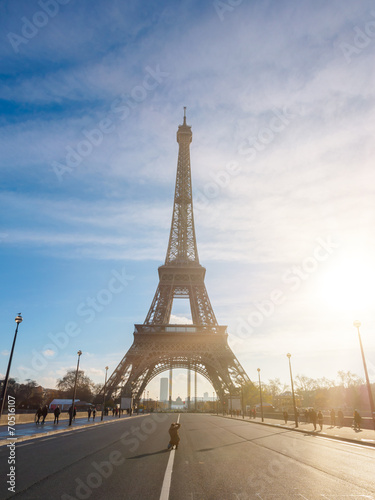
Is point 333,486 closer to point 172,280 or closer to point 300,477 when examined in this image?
point 300,477

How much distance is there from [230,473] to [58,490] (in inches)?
179

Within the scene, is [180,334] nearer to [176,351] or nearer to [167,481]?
[176,351]

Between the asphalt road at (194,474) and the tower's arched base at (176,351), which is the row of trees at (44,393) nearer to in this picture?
the tower's arched base at (176,351)

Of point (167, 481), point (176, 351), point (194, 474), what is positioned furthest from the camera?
point (176, 351)

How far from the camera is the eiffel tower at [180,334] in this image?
65.3 metres

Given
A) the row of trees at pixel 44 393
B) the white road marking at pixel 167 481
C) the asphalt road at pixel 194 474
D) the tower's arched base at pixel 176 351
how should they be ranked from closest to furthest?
the white road marking at pixel 167 481, the asphalt road at pixel 194 474, the tower's arched base at pixel 176 351, the row of trees at pixel 44 393

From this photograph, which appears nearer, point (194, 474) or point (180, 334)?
point (194, 474)

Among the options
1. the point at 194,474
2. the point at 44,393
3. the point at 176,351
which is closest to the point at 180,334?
the point at 176,351

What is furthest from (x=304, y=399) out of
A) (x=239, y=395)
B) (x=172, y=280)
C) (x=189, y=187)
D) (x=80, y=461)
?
(x=80, y=461)

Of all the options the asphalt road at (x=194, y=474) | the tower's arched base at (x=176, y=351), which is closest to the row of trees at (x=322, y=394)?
the tower's arched base at (x=176, y=351)

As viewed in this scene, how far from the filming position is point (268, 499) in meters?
7.09

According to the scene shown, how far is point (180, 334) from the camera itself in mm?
67625

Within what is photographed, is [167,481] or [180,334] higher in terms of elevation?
[180,334]

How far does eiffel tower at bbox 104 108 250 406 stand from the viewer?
65.3m
